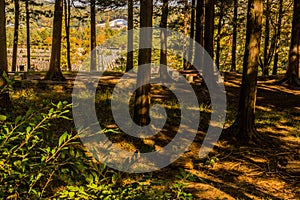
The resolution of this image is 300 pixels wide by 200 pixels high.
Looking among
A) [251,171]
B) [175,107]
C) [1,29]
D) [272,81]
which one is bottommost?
[251,171]

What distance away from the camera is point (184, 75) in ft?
66.0

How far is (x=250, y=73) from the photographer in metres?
10.3

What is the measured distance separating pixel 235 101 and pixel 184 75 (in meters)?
4.96

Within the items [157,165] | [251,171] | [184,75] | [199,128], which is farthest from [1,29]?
[184,75]

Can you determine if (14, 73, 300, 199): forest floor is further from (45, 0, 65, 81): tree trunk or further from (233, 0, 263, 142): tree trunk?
(45, 0, 65, 81): tree trunk

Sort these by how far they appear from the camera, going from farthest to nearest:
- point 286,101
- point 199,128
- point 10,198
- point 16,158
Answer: point 286,101 → point 199,128 → point 16,158 → point 10,198

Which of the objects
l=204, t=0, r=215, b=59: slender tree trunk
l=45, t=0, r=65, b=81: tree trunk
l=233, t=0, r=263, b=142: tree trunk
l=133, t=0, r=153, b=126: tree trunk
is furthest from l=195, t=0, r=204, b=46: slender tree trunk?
l=133, t=0, r=153, b=126: tree trunk

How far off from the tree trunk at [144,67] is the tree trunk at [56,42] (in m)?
8.65

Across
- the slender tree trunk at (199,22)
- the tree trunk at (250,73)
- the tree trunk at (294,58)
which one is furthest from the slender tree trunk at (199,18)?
the tree trunk at (250,73)

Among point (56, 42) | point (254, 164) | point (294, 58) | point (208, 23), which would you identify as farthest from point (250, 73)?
point (56, 42)

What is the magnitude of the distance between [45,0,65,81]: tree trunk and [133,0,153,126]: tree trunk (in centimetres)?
865

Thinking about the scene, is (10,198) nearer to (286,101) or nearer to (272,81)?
(286,101)

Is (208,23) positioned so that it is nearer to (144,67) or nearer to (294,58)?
(294,58)

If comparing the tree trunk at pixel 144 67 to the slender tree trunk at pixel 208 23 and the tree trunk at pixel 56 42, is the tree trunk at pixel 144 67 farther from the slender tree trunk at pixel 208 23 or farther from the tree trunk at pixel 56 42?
the tree trunk at pixel 56 42
